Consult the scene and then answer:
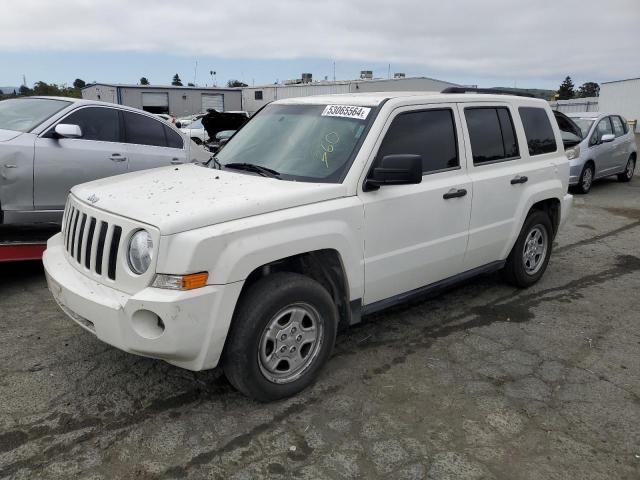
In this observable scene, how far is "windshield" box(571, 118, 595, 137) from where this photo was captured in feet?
38.5

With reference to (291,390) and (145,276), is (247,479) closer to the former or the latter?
(291,390)

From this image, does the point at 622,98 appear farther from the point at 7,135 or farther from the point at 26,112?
the point at 7,135

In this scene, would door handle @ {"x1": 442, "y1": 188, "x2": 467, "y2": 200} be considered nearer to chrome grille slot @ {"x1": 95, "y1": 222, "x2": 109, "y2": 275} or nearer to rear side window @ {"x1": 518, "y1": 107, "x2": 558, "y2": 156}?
rear side window @ {"x1": 518, "y1": 107, "x2": 558, "y2": 156}

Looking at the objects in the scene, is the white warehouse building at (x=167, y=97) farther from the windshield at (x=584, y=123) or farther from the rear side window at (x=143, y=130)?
the rear side window at (x=143, y=130)

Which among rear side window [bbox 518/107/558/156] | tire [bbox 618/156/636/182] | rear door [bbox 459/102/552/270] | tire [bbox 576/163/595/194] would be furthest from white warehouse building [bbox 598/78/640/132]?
rear door [bbox 459/102/552/270]

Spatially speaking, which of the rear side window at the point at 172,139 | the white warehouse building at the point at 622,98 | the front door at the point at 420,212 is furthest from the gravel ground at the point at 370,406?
the white warehouse building at the point at 622,98

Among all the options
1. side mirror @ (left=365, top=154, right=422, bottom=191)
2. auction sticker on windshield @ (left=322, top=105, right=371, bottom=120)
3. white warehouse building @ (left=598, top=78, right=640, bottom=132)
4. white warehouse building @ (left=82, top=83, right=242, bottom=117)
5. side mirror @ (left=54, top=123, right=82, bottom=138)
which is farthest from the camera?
white warehouse building @ (left=82, top=83, right=242, bottom=117)

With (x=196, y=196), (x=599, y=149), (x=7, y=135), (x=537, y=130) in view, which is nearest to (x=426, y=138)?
(x=537, y=130)

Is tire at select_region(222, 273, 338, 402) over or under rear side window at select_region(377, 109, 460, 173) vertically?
under

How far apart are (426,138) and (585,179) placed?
353 inches

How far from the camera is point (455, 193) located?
429 centimetres

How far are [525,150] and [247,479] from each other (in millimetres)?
3808

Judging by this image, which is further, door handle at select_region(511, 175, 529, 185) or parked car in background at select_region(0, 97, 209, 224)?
parked car in background at select_region(0, 97, 209, 224)

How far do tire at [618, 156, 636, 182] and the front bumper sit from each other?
13.3 metres
